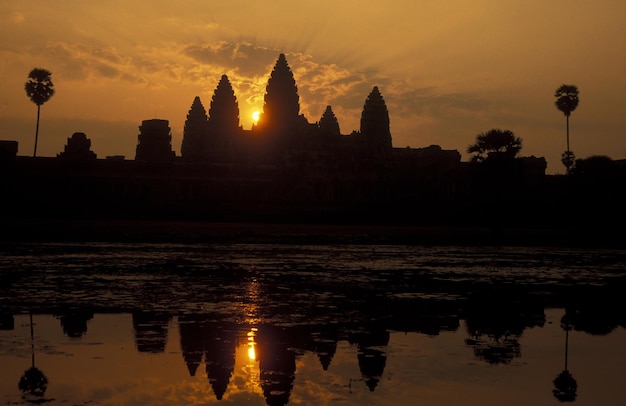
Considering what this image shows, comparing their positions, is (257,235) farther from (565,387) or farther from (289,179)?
(289,179)

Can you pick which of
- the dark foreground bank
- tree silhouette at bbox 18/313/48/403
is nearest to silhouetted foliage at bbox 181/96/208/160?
the dark foreground bank

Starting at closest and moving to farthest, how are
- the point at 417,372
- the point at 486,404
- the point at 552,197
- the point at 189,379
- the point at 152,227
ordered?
the point at 486,404 → the point at 189,379 → the point at 417,372 → the point at 152,227 → the point at 552,197

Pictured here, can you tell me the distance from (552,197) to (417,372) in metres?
Answer: 82.5

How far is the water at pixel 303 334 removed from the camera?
9945 millimetres

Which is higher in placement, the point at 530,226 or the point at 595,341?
the point at 530,226

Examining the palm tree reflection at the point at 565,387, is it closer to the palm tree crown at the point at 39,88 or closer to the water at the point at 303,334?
the water at the point at 303,334

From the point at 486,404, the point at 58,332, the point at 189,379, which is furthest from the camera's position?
the point at 58,332

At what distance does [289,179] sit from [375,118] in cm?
3340

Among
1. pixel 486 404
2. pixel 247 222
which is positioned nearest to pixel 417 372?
pixel 486 404

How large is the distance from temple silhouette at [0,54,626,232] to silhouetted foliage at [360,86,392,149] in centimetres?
21

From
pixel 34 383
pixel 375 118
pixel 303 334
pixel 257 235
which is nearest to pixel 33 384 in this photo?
pixel 34 383

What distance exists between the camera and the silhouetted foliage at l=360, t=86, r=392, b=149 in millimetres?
129500

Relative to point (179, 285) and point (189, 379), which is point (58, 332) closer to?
point (189, 379)

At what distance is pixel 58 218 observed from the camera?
6341cm
